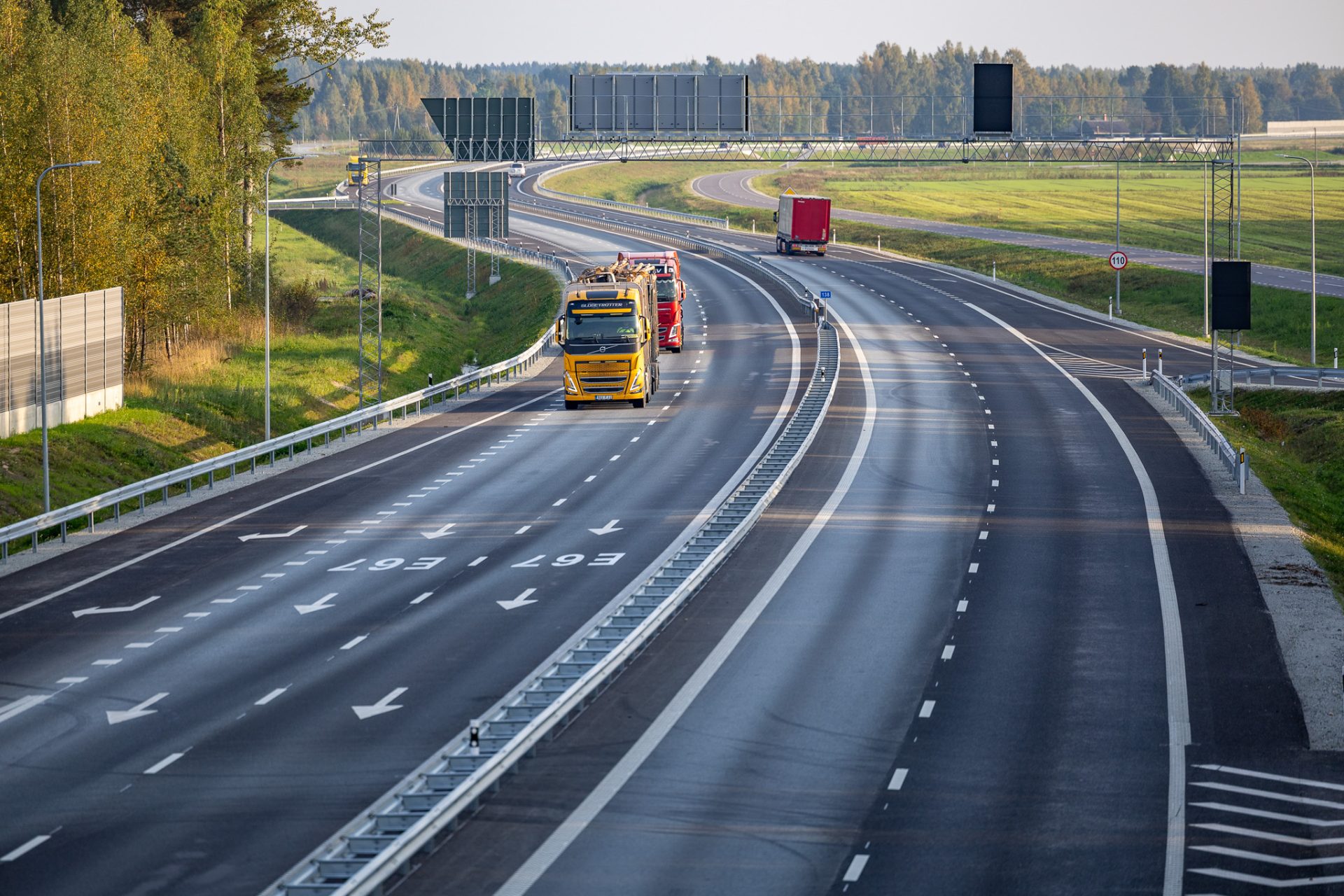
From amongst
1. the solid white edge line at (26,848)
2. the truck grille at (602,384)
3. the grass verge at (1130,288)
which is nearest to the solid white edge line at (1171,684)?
the solid white edge line at (26,848)

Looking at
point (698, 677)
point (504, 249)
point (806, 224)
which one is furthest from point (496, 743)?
point (504, 249)

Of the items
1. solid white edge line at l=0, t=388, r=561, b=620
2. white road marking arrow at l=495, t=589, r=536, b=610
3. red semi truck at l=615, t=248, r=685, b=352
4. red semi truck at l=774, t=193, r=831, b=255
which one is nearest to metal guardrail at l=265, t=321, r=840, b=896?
white road marking arrow at l=495, t=589, r=536, b=610

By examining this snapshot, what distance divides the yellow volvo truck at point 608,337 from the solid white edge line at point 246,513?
136 inches

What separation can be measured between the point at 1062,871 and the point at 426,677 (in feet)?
38.8

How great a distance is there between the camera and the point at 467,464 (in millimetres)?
48188

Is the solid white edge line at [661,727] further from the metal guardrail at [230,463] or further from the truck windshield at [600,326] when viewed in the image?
the metal guardrail at [230,463]

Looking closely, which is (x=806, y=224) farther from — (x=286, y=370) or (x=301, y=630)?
(x=301, y=630)

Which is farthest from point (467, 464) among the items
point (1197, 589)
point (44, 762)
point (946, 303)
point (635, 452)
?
point (946, 303)

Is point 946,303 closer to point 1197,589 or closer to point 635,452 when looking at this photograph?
point 635,452

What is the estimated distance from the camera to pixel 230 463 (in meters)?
45.9

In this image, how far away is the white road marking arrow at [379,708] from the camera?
24984mm

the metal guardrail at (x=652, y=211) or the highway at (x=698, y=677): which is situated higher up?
the metal guardrail at (x=652, y=211)

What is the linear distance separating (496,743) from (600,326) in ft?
110

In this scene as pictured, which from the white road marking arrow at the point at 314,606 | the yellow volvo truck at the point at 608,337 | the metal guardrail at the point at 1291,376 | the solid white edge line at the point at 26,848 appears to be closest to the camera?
the solid white edge line at the point at 26,848
